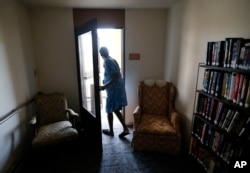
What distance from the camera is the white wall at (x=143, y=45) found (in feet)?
9.63

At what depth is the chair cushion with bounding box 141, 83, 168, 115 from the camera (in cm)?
279

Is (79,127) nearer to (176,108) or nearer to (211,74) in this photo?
(176,108)

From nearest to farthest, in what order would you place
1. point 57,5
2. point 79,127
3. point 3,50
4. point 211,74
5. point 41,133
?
point 211,74, point 3,50, point 41,133, point 57,5, point 79,127

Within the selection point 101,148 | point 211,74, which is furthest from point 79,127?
point 211,74

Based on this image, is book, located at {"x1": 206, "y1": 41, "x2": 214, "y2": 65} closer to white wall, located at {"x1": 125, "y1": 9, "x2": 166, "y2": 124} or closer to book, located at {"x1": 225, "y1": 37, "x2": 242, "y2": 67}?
book, located at {"x1": 225, "y1": 37, "x2": 242, "y2": 67}

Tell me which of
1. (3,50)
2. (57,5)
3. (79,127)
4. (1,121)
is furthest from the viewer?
(79,127)

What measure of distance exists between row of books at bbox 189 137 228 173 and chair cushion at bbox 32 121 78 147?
5.11 ft

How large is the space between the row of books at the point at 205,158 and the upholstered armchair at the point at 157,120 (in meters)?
0.29

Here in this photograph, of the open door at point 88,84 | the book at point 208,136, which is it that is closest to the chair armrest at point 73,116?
the open door at point 88,84

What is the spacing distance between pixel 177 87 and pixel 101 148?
1.55 meters

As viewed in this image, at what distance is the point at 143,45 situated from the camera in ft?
10.0

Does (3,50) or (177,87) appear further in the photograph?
(177,87)

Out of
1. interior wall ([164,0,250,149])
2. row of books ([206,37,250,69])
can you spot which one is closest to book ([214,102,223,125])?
row of books ([206,37,250,69])

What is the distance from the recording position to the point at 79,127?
10.3ft
